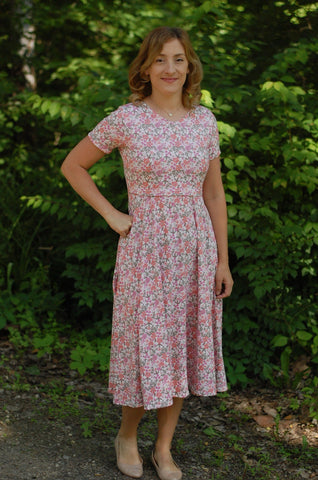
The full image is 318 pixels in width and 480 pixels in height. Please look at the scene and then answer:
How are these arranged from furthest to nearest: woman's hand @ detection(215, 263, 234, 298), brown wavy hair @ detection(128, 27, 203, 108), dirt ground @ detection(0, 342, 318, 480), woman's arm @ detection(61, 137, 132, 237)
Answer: dirt ground @ detection(0, 342, 318, 480)
woman's hand @ detection(215, 263, 234, 298)
woman's arm @ detection(61, 137, 132, 237)
brown wavy hair @ detection(128, 27, 203, 108)

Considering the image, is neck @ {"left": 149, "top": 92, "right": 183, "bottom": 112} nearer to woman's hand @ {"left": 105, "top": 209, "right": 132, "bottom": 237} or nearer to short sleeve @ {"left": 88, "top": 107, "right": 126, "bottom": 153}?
short sleeve @ {"left": 88, "top": 107, "right": 126, "bottom": 153}

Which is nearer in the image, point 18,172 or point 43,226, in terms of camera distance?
point 43,226

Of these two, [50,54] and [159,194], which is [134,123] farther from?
[50,54]

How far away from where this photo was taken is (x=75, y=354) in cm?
381

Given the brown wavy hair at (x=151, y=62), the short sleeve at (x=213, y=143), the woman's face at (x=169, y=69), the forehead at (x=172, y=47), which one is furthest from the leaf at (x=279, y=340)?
the forehead at (x=172, y=47)

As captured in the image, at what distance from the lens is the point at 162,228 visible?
2.39 m

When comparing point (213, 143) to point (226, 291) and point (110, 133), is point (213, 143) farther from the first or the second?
point (226, 291)

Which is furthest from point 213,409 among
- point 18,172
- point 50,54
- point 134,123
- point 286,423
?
point 50,54

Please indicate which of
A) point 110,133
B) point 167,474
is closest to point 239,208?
point 110,133

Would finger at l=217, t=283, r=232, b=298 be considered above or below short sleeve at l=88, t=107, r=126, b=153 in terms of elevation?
below

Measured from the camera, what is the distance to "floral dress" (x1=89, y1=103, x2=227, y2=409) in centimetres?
237

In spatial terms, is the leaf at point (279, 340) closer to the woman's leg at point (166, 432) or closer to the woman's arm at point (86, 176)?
the woman's leg at point (166, 432)

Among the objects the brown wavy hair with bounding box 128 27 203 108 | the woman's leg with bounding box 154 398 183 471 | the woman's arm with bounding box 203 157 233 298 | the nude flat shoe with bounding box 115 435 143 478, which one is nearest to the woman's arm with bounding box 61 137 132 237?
the brown wavy hair with bounding box 128 27 203 108

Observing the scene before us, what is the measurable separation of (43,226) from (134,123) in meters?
2.63
